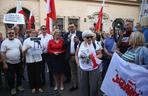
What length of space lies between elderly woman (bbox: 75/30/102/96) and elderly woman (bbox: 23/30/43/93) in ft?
6.17

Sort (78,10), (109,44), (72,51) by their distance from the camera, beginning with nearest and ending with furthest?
(109,44) < (72,51) < (78,10)

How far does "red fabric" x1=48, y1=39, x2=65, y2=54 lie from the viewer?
8867mm

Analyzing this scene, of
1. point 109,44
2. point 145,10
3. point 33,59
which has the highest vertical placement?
point 145,10

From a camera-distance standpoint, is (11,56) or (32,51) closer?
(11,56)

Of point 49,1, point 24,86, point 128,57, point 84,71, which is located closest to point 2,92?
point 24,86

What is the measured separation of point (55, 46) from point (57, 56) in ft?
0.97

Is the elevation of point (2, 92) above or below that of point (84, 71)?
below

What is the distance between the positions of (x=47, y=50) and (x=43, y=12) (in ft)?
50.0

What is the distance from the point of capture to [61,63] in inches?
356

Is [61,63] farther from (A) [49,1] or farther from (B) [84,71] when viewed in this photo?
(A) [49,1]

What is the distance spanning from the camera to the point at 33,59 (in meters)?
8.76

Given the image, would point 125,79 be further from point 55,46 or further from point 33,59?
point 33,59

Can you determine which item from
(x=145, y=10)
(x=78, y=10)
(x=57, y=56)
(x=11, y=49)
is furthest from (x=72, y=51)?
(x=78, y=10)

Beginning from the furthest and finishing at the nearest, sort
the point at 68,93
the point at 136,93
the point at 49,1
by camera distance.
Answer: the point at 49,1
the point at 68,93
the point at 136,93
